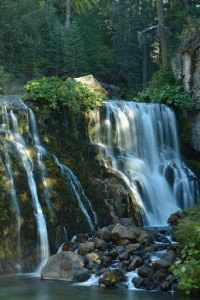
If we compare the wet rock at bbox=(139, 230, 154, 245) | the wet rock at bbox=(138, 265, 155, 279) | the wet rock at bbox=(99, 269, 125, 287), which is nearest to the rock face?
the wet rock at bbox=(139, 230, 154, 245)

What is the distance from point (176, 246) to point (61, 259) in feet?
8.33

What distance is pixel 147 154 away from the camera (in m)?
18.0

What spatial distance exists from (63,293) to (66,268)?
4.06 ft

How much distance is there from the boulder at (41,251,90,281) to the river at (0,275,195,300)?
0.86 feet

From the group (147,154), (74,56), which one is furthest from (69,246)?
(74,56)

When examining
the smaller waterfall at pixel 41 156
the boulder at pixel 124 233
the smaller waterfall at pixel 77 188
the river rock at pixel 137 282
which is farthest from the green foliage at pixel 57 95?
the river rock at pixel 137 282

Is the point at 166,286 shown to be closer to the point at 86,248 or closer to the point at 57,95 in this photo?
the point at 86,248

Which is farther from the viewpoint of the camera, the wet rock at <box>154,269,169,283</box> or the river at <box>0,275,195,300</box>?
the wet rock at <box>154,269,169,283</box>

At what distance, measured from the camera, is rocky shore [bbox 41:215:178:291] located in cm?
955

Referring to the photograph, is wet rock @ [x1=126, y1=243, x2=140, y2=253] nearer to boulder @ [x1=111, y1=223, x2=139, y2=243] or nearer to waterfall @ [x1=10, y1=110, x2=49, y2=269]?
boulder @ [x1=111, y1=223, x2=139, y2=243]

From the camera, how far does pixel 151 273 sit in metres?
9.66

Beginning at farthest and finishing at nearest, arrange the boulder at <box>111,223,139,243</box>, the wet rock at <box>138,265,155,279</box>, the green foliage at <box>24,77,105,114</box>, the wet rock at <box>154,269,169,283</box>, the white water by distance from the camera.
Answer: the green foliage at <box>24,77,105,114</box>, the white water, the boulder at <box>111,223,139,243</box>, the wet rock at <box>138,265,155,279</box>, the wet rock at <box>154,269,169,283</box>

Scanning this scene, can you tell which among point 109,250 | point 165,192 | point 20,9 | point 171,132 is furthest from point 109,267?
point 20,9

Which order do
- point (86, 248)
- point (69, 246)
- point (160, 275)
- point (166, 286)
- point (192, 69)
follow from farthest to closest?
point (192, 69) < point (69, 246) < point (86, 248) < point (160, 275) < point (166, 286)
